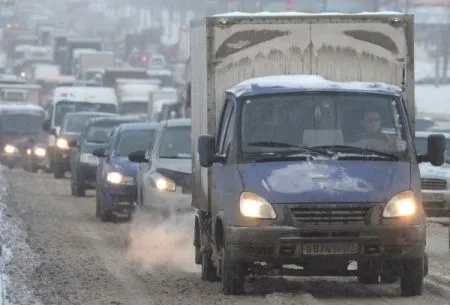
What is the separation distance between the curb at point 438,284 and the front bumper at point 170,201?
548cm

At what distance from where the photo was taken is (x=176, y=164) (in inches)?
869

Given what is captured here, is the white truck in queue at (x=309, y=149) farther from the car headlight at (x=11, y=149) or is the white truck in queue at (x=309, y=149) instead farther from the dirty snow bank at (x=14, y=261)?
the car headlight at (x=11, y=149)

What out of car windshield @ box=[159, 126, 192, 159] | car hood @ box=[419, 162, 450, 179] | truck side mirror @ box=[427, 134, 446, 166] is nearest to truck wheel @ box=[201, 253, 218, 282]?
truck side mirror @ box=[427, 134, 446, 166]

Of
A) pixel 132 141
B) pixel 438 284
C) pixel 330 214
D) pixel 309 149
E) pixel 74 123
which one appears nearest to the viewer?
pixel 330 214

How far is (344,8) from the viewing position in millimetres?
73812

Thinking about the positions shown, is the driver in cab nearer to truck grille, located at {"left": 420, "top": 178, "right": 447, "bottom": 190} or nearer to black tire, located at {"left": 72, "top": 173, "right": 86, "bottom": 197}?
truck grille, located at {"left": 420, "top": 178, "right": 447, "bottom": 190}

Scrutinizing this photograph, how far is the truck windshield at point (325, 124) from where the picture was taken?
14.0m

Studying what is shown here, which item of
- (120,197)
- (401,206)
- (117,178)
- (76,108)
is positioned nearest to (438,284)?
(401,206)

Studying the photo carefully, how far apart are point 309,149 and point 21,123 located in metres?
38.4

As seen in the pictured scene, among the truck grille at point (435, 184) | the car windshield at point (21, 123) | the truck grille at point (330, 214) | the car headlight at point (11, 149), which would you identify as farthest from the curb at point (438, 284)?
the car windshield at point (21, 123)

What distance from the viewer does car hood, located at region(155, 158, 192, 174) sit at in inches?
859

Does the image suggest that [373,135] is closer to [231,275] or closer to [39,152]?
[231,275]

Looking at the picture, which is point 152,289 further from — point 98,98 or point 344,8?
point 344,8

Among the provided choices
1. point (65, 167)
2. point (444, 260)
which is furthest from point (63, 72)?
point (444, 260)
